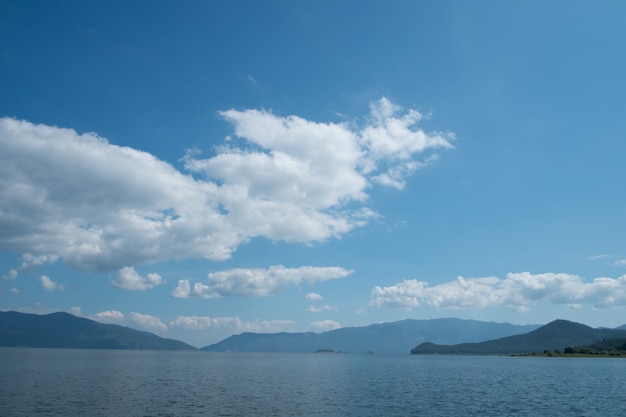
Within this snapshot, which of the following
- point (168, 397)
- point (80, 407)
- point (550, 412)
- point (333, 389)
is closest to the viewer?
Answer: point (80, 407)

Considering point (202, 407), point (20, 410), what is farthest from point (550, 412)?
point (20, 410)

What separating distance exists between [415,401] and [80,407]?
47.6 metres

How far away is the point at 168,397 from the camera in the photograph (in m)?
70.4

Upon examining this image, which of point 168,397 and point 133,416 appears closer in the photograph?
point 133,416

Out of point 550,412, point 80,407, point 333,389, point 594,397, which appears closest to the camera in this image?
point 80,407

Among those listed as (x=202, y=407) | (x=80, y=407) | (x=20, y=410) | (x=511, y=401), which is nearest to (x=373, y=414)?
(x=202, y=407)

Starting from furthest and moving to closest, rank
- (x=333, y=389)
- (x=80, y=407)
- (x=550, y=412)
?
(x=333, y=389)
(x=550, y=412)
(x=80, y=407)

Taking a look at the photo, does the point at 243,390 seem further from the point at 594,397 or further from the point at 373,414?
the point at 594,397

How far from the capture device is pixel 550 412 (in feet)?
202

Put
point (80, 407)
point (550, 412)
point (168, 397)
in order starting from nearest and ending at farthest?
point (80, 407), point (550, 412), point (168, 397)

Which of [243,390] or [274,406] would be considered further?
[243,390]

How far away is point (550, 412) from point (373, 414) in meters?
24.6

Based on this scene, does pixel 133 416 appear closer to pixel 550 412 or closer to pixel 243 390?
pixel 243 390

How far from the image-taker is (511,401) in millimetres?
72625
